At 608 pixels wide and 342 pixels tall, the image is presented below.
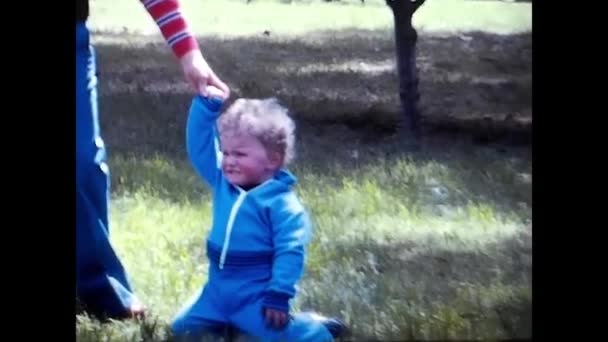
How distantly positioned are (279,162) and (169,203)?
304 mm

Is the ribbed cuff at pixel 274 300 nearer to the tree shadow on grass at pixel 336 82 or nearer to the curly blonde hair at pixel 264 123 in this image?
the curly blonde hair at pixel 264 123

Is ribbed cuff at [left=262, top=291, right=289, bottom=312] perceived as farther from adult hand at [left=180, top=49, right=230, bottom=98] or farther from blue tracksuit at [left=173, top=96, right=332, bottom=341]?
adult hand at [left=180, top=49, right=230, bottom=98]

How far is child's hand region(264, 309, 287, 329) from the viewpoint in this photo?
279 centimetres

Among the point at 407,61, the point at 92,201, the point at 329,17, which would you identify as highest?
the point at 329,17

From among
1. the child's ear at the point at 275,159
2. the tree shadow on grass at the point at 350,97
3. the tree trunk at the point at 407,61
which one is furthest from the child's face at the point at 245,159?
the tree trunk at the point at 407,61

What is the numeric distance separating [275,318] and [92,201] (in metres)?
0.54

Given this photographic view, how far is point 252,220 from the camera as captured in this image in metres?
2.79

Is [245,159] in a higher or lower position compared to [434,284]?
higher

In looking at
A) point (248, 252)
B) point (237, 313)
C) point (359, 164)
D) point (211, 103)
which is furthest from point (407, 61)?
point (237, 313)

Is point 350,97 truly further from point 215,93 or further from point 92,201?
point 92,201
